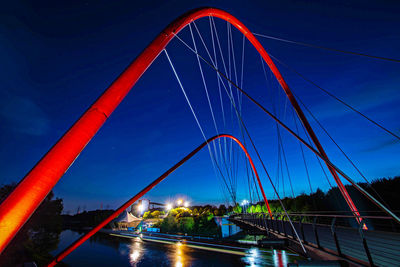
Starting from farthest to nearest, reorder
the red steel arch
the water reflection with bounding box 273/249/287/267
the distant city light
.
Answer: the distant city light < the water reflection with bounding box 273/249/287/267 < the red steel arch

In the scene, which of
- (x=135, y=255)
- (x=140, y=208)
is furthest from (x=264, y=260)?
(x=140, y=208)

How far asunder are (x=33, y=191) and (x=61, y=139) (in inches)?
26.9

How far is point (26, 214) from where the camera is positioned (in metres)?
1.74

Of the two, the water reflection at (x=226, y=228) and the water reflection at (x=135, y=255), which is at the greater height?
the water reflection at (x=226, y=228)

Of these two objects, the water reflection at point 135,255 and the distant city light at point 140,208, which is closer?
the water reflection at point 135,255

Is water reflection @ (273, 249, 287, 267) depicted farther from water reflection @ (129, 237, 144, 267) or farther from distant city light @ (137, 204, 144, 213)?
distant city light @ (137, 204, 144, 213)

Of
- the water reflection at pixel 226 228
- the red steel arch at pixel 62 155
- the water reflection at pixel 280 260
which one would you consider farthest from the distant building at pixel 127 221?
the red steel arch at pixel 62 155

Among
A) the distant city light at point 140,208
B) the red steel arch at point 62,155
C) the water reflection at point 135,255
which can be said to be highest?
the distant city light at point 140,208

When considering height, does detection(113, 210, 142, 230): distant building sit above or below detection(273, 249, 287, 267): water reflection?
above

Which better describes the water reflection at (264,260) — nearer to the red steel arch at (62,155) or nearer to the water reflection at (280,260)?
the water reflection at (280,260)

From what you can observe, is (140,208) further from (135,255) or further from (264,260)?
(264,260)

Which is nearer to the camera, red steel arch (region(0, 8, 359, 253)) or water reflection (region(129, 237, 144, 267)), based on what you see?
red steel arch (region(0, 8, 359, 253))

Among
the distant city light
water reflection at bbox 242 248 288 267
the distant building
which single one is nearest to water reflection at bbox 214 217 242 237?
water reflection at bbox 242 248 288 267

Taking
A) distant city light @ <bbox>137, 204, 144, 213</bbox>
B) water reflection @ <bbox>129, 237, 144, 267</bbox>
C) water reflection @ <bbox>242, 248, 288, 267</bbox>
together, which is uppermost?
distant city light @ <bbox>137, 204, 144, 213</bbox>
